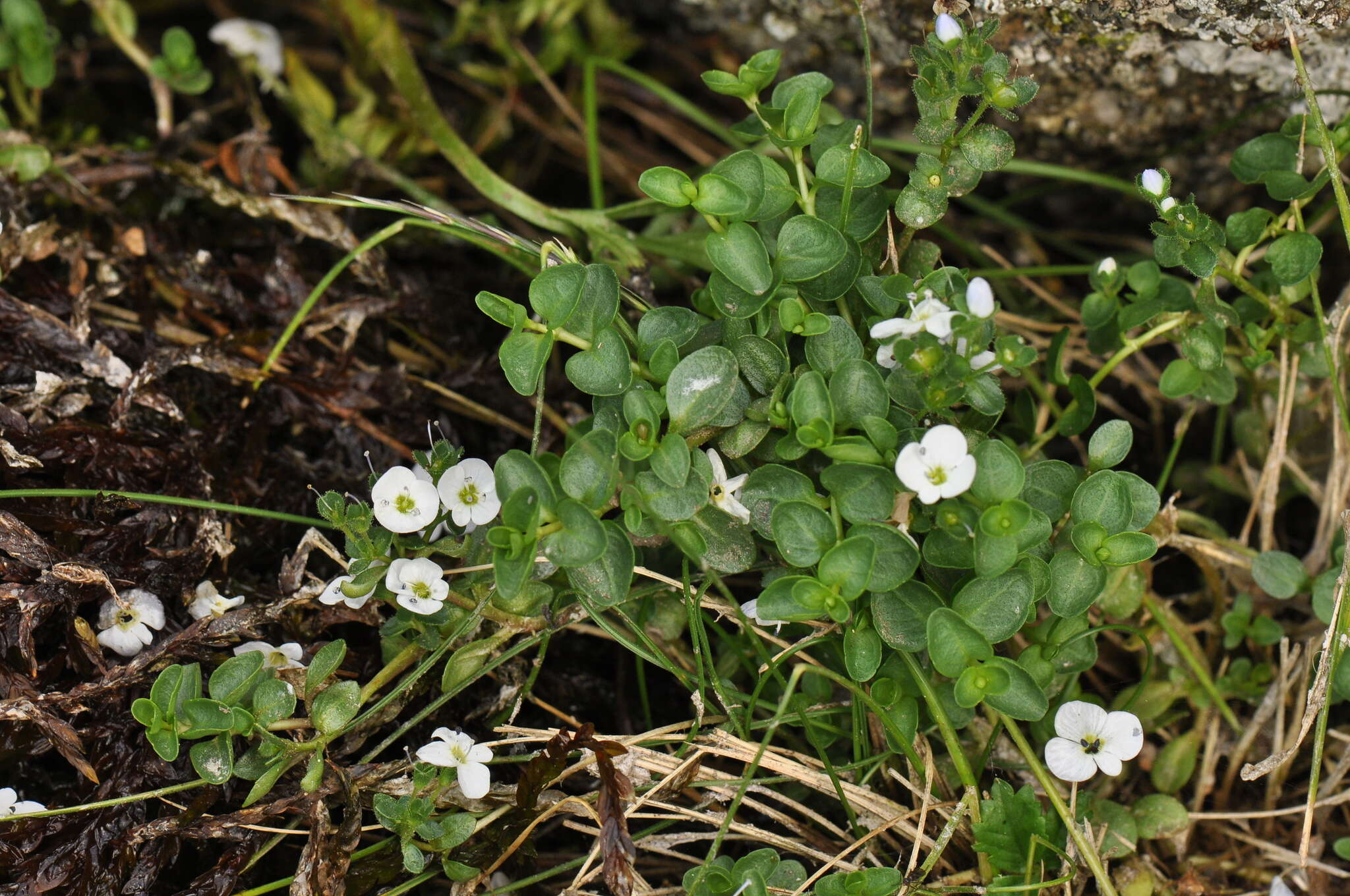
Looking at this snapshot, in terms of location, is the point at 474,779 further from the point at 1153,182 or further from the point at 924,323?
the point at 1153,182

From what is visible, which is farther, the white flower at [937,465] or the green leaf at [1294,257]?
the green leaf at [1294,257]

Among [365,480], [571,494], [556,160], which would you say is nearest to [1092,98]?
[556,160]

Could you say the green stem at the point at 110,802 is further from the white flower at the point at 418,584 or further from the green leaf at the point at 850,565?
the green leaf at the point at 850,565

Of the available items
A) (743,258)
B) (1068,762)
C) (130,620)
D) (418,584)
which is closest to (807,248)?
(743,258)

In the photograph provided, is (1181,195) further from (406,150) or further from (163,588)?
(163,588)

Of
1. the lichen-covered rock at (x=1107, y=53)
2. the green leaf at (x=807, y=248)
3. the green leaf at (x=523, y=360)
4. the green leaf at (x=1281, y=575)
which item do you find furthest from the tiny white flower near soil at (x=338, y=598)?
the green leaf at (x=1281, y=575)

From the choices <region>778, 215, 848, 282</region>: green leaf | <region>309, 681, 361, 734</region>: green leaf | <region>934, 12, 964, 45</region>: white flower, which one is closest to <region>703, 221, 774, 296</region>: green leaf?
<region>778, 215, 848, 282</region>: green leaf
